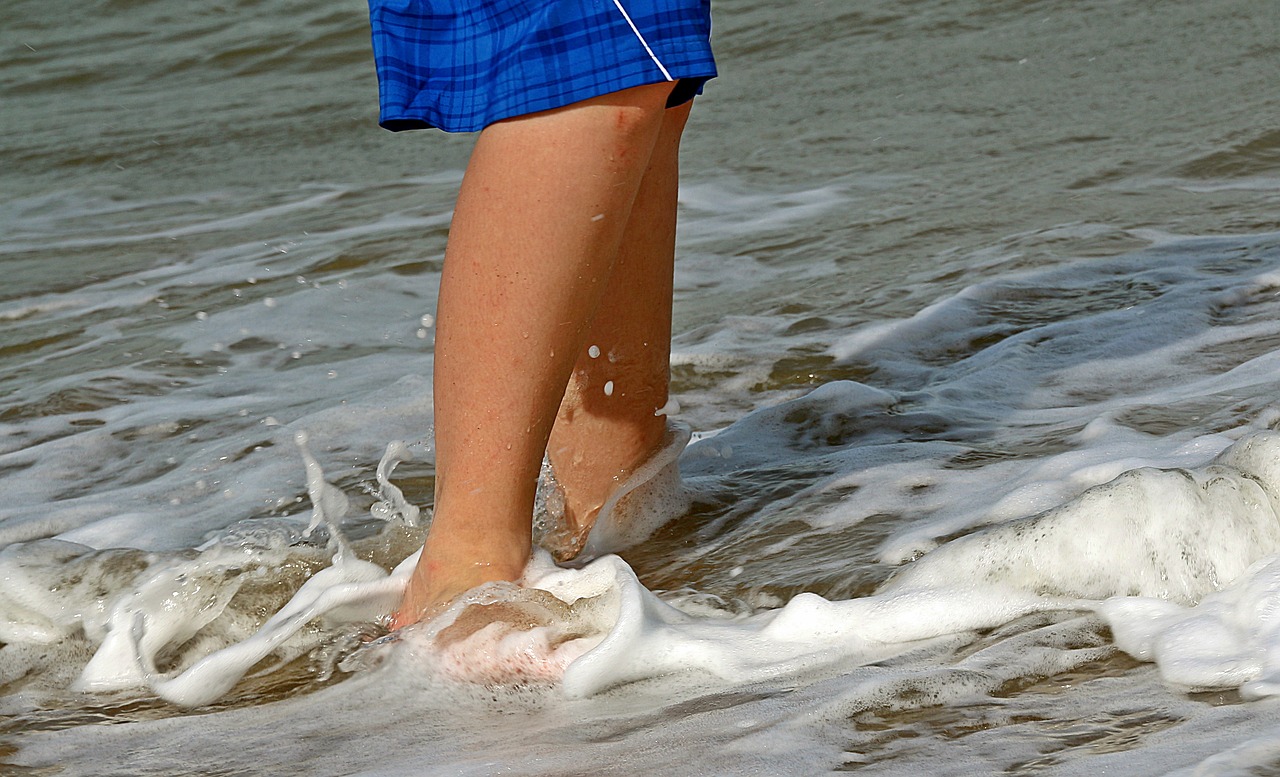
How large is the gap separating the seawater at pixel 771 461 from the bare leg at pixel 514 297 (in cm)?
12

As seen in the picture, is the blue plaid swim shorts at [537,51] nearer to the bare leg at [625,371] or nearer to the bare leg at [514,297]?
the bare leg at [514,297]

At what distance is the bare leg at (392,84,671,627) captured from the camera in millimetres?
1718

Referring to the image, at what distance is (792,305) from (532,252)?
6.12 ft

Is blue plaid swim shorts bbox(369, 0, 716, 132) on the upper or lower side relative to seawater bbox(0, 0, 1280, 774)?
upper

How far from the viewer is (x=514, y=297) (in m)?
1.73

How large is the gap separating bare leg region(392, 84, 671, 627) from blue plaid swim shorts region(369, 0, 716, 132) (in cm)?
3

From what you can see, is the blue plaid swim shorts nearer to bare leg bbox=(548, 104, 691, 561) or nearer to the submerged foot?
bare leg bbox=(548, 104, 691, 561)

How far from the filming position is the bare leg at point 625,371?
6.90 feet

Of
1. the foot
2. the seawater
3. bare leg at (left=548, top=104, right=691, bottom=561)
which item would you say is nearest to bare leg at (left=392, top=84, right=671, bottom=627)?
the foot

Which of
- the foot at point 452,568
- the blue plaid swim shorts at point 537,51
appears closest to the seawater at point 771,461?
the foot at point 452,568

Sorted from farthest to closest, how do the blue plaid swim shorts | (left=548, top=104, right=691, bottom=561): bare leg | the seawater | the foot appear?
(left=548, top=104, right=691, bottom=561): bare leg → the foot → the blue plaid swim shorts → the seawater

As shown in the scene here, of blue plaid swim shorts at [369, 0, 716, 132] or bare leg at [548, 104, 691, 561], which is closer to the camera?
blue plaid swim shorts at [369, 0, 716, 132]

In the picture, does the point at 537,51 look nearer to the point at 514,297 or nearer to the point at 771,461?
the point at 514,297

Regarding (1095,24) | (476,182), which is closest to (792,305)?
(476,182)
